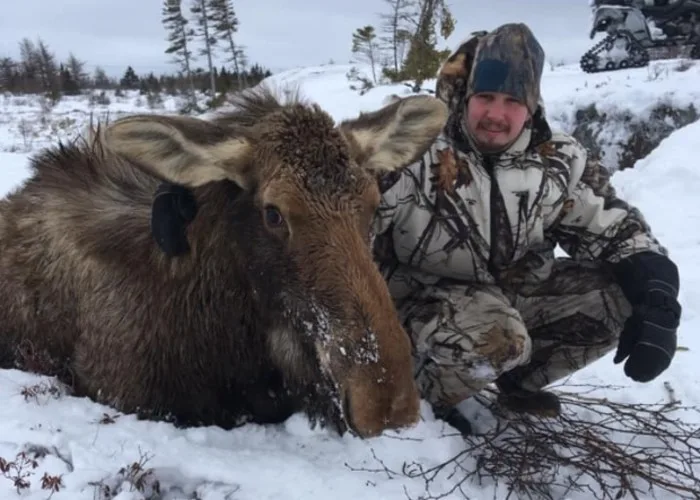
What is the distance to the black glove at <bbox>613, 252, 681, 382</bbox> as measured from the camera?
363 cm

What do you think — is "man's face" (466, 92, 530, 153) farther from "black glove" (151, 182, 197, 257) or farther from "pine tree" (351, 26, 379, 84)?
"pine tree" (351, 26, 379, 84)

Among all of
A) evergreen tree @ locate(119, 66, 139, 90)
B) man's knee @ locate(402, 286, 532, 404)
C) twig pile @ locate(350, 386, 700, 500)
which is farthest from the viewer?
evergreen tree @ locate(119, 66, 139, 90)

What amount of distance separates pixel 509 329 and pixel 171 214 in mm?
1798

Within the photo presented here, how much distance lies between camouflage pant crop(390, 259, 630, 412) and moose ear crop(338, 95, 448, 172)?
90 cm

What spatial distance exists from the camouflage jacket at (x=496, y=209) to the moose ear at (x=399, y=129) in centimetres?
28

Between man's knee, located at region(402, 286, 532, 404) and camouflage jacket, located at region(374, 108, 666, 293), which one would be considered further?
camouflage jacket, located at region(374, 108, 666, 293)

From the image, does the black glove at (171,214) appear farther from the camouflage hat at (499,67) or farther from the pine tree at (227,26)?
the pine tree at (227,26)

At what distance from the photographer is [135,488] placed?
2844 mm

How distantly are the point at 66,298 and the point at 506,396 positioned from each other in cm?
261

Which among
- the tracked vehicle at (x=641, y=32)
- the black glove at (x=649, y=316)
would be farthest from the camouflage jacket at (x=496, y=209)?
the tracked vehicle at (x=641, y=32)


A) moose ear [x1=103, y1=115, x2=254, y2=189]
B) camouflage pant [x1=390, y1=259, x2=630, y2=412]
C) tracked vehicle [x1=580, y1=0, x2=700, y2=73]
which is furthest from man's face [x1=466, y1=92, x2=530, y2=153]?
tracked vehicle [x1=580, y1=0, x2=700, y2=73]

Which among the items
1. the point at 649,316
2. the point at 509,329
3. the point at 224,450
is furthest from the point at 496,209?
the point at 224,450

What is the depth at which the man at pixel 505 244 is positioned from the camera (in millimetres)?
3783

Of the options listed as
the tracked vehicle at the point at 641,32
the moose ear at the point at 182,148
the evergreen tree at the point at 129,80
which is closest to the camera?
the moose ear at the point at 182,148
